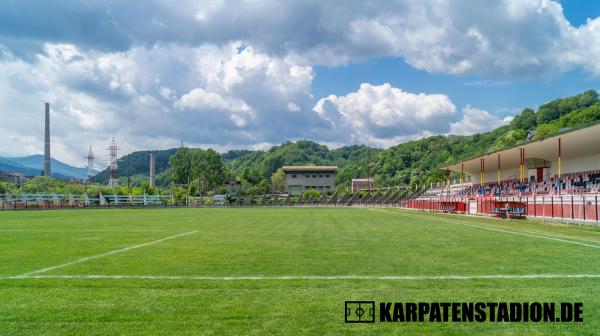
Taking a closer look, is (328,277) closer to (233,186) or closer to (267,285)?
(267,285)

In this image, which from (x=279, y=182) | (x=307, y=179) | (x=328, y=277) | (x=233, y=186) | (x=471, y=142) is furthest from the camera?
(x=233, y=186)

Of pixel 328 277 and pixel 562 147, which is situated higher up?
pixel 562 147

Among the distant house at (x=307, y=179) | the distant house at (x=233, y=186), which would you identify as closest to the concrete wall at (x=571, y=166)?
the distant house at (x=307, y=179)

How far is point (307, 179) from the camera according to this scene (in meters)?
160

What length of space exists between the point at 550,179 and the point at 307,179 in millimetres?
112280

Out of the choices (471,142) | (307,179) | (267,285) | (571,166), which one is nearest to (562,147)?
(571,166)

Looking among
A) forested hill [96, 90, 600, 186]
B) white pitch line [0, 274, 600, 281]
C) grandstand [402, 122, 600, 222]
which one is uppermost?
forested hill [96, 90, 600, 186]

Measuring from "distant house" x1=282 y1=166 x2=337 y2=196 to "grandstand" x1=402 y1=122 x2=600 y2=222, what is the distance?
8627cm

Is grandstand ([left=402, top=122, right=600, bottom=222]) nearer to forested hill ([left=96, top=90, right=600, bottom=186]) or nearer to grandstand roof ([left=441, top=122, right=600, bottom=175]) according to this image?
grandstand roof ([left=441, top=122, right=600, bottom=175])

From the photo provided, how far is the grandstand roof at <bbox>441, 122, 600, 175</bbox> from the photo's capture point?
35.7 m

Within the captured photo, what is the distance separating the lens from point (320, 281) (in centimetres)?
856

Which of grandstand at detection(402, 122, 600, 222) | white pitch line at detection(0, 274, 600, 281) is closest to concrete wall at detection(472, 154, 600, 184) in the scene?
grandstand at detection(402, 122, 600, 222)

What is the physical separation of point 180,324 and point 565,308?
5194 millimetres

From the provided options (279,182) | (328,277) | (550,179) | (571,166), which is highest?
(571,166)
